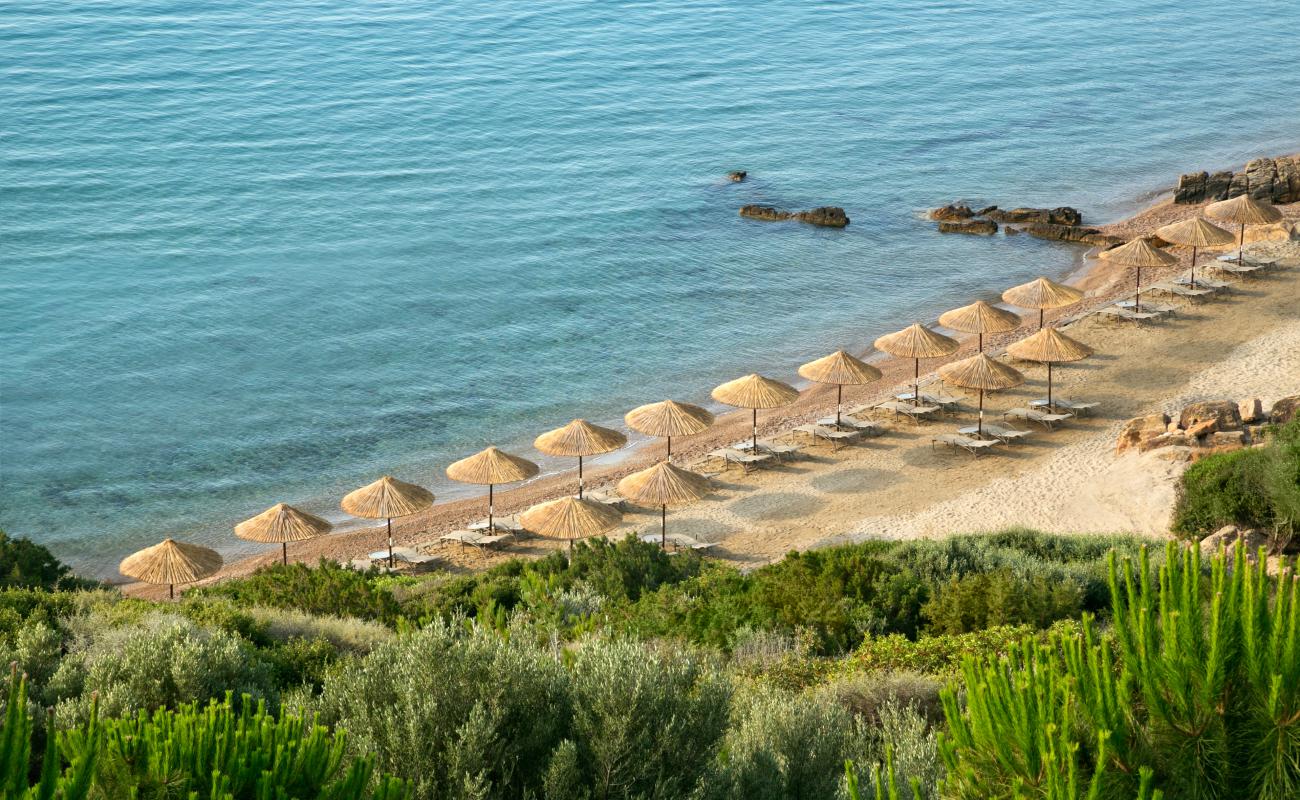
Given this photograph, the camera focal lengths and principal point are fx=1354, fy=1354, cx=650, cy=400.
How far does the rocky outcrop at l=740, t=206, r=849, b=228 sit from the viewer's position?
144 ft

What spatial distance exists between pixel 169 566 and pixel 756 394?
10.7 m

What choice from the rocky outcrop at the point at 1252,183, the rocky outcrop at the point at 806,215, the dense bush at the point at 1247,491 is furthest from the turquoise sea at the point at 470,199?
the dense bush at the point at 1247,491

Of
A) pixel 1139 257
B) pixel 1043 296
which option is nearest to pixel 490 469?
pixel 1043 296

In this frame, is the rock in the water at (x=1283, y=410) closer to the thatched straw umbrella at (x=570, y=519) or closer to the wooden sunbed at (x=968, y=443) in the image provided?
the wooden sunbed at (x=968, y=443)

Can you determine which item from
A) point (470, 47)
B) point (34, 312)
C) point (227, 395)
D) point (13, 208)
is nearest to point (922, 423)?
point (227, 395)

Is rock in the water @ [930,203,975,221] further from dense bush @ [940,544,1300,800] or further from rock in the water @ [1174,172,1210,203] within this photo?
dense bush @ [940,544,1300,800]

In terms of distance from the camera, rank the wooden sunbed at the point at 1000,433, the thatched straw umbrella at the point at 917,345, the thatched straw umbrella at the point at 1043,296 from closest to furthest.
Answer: the wooden sunbed at the point at 1000,433 < the thatched straw umbrella at the point at 917,345 < the thatched straw umbrella at the point at 1043,296

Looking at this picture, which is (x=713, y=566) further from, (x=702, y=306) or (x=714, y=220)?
(x=714, y=220)

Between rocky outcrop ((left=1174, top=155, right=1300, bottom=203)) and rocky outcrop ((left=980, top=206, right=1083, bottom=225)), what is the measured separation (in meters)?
3.67

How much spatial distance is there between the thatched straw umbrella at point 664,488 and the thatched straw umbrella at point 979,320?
8.82m

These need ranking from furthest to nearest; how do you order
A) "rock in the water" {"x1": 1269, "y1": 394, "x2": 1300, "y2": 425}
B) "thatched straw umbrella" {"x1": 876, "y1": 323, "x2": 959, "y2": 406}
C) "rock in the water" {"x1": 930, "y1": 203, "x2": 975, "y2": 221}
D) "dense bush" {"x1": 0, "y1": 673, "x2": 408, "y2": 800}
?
"rock in the water" {"x1": 930, "y1": 203, "x2": 975, "y2": 221}, "thatched straw umbrella" {"x1": 876, "y1": 323, "x2": 959, "y2": 406}, "rock in the water" {"x1": 1269, "y1": 394, "x2": 1300, "y2": 425}, "dense bush" {"x1": 0, "y1": 673, "x2": 408, "y2": 800}

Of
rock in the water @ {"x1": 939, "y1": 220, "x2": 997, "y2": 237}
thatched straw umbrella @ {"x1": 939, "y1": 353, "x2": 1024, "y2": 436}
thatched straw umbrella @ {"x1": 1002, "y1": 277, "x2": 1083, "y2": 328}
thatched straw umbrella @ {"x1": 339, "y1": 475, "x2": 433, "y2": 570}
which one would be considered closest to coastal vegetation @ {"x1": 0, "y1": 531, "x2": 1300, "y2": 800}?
thatched straw umbrella @ {"x1": 339, "y1": 475, "x2": 433, "y2": 570}

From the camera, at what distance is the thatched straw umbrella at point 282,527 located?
20.7 metres

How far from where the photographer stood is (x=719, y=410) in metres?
30.7
